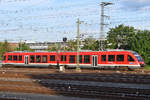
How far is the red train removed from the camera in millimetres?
32625

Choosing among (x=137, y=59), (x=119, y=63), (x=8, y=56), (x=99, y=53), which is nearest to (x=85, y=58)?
(x=99, y=53)

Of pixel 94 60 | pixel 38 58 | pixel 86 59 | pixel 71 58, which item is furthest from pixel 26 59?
pixel 94 60

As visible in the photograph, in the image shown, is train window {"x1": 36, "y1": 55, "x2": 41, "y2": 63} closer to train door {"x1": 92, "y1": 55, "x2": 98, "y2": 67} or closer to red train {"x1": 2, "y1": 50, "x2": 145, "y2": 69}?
red train {"x1": 2, "y1": 50, "x2": 145, "y2": 69}

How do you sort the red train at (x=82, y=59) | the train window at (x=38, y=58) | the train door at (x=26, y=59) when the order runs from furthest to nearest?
the train door at (x=26, y=59), the train window at (x=38, y=58), the red train at (x=82, y=59)

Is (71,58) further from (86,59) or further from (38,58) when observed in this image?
(38,58)

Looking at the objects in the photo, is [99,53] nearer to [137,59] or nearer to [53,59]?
[137,59]

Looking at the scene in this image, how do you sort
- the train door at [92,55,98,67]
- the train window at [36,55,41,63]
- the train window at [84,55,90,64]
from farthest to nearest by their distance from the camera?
the train window at [36,55,41,63]
the train window at [84,55,90,64]
the train door at [92,55,98,67]

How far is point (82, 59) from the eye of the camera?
36.3 meters

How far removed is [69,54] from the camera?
37.3m

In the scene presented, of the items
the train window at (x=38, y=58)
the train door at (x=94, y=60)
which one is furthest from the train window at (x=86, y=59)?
the train window at (x=38, y=58)

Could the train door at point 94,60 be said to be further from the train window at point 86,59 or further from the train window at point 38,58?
the train window at point 38,58

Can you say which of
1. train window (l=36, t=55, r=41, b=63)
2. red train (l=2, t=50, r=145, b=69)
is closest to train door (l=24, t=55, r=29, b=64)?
red train (l=2, t=50, r=145, b=69)

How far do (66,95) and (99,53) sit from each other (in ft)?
67.0

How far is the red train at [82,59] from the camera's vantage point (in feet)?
107
